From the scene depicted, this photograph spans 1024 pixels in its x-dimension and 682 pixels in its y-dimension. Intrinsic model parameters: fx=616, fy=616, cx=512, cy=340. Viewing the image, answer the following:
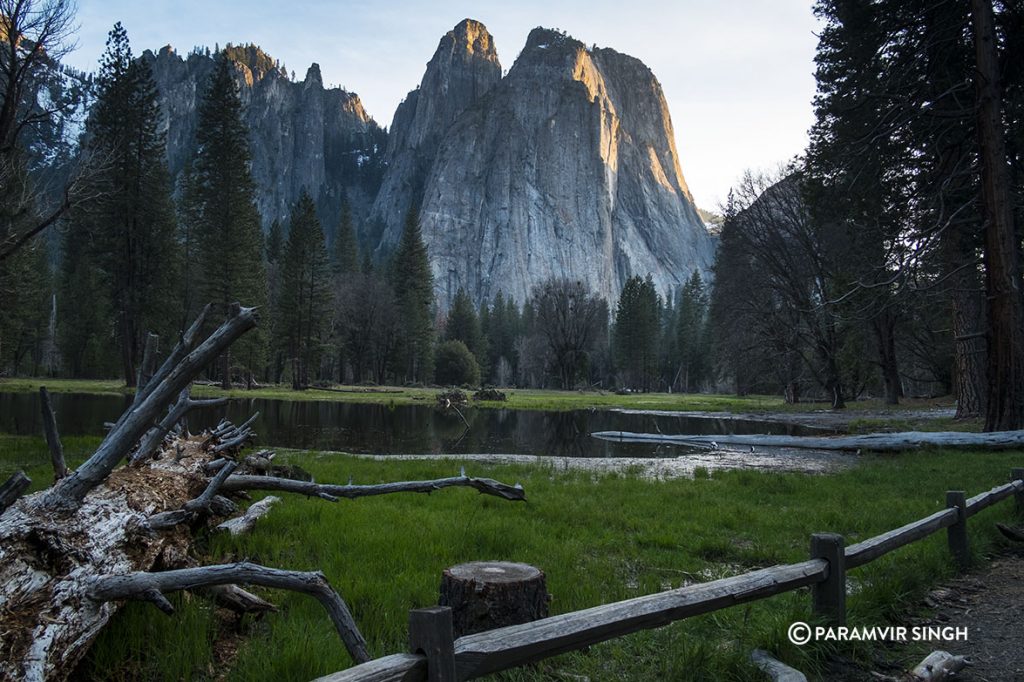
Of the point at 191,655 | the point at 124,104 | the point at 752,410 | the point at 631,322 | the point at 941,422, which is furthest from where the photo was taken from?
the point at 631,322

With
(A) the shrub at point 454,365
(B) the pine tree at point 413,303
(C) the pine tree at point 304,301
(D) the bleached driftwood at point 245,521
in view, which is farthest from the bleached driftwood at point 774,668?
(A) the shrub at point 454,365

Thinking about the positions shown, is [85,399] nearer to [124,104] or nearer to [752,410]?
[124,104]

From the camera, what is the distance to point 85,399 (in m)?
34.2

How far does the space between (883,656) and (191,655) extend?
15.8 feet

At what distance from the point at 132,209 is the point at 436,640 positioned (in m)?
43.3

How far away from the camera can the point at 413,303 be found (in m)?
72.2

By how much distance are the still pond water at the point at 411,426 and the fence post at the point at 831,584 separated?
14.8m

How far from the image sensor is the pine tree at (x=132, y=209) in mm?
37219

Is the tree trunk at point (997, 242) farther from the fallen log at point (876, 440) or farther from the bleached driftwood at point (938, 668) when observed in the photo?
the bleached driftwood at point (938, 668)

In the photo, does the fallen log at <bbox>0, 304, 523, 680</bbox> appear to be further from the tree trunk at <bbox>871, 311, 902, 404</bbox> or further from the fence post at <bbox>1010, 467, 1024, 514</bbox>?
the tree trunk at <bbox>871, 311, 902, 404</bbox>

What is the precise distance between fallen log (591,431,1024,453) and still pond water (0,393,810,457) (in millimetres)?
782

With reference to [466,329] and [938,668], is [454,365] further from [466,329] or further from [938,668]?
[938,668]

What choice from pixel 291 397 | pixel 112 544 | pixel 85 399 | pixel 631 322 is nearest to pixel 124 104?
pixel 85 399

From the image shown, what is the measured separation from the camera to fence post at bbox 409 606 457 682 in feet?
8.28
